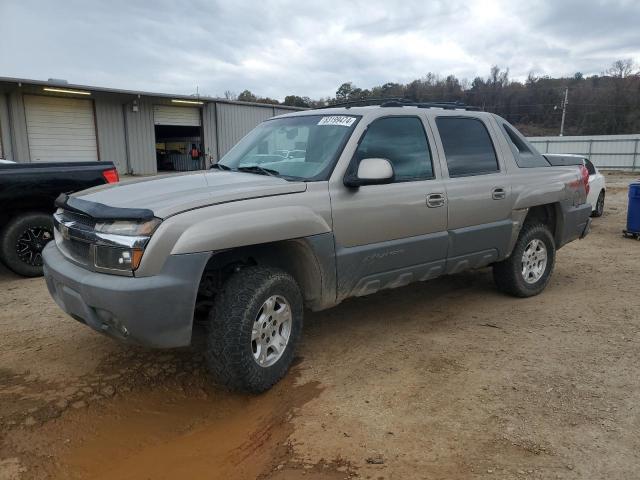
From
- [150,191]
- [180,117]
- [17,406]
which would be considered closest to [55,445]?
[17,406]

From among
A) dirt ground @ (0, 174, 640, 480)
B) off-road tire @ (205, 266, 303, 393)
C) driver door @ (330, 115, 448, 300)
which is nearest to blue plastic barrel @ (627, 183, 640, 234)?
dirt ground @ (0, 174, 640, 480)

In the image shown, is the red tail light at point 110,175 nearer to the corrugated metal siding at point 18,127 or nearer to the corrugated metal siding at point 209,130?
the corrugated metal siding at point 18,127

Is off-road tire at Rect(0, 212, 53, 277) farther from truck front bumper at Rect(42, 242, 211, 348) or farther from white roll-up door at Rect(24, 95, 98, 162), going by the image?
white roll-up door at Rect(24, 95, 98, 162)

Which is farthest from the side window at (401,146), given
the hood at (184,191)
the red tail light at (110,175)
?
the red tail light at (110,175)

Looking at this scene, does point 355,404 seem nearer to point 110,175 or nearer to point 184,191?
point 184,191

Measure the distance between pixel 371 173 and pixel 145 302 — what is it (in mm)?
1795

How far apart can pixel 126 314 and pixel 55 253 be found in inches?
45.3

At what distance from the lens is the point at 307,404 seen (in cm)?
324

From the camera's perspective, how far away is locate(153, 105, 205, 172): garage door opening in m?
22.6

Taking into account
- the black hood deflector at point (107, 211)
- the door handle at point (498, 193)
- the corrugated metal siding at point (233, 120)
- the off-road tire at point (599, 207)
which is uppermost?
the corrugated metal siding at point (233, 120)

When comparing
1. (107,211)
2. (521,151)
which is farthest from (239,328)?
(521,151)

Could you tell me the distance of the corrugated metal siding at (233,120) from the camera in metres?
24.2

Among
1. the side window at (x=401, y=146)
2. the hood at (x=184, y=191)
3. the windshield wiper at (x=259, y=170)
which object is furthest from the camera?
the side window at (x=401, y=146)

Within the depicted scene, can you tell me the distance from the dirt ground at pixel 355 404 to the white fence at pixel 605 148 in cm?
3606
